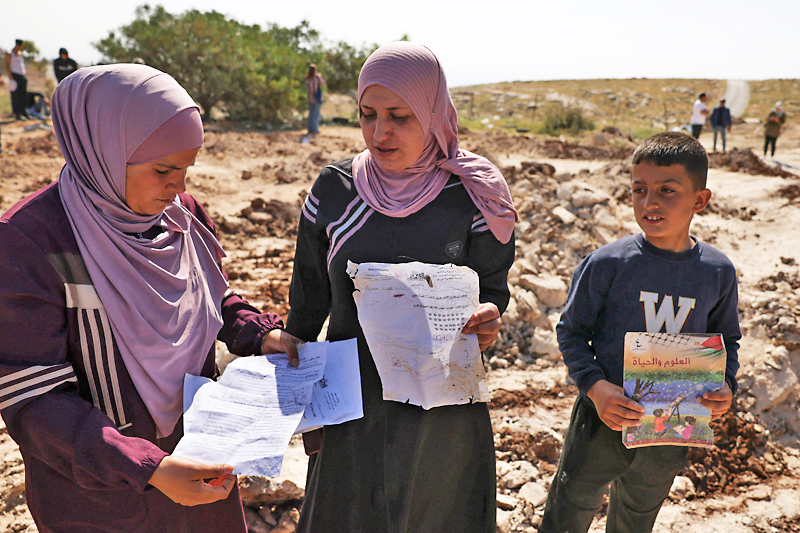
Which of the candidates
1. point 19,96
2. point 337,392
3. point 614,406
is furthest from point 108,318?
point 19,96

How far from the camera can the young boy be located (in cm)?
171

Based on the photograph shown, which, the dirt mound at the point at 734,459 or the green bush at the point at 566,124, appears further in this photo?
the green bush at the point at 566,124

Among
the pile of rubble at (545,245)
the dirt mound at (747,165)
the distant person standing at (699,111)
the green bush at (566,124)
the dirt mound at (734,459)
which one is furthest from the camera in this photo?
the green bush at (566,124)

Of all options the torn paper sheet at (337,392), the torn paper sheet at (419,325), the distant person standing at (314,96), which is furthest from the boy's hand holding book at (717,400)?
the distant person standing at (314,96)

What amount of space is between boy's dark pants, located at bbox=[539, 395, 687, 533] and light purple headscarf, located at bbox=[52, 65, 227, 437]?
1.29 meters

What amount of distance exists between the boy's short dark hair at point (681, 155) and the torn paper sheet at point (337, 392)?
3.68 feet

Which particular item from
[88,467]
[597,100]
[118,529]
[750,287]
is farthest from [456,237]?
[597,100]

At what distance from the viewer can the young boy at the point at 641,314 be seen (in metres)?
1.71

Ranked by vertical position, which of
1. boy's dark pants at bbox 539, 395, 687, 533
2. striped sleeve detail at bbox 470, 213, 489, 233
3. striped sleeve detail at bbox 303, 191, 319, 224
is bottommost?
boy's dark pants at bbox 539, 395, 687, 533

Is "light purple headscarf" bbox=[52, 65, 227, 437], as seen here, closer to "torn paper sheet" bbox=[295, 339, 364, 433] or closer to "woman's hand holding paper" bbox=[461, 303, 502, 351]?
"torn paper sheet" bbox=[295, 339, 364, 433]

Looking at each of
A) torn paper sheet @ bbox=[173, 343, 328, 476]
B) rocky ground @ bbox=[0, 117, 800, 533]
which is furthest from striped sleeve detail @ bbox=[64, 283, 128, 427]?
rocky ground @ bbox=[0, 117, 800, 533]

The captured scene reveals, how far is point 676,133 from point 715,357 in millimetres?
741

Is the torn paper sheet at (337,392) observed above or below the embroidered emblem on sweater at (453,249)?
below

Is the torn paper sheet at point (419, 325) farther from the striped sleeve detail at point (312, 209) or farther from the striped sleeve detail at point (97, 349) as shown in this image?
the striped sleeve detail at point (97, 349)
